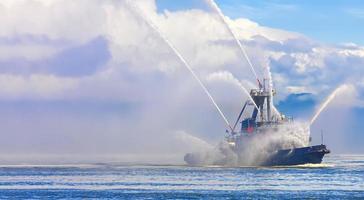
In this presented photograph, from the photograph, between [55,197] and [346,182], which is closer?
[55,197]

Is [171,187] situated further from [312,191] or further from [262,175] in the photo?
[262,175]

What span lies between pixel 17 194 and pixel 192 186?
29.8 m

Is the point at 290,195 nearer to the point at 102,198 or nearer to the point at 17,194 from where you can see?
the point at 102,198

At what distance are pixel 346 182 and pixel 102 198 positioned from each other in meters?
52.2

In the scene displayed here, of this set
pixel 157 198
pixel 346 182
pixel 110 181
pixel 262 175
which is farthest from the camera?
pixel 262 175

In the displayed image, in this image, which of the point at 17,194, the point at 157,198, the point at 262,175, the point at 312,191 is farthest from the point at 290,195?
the point at 262,175

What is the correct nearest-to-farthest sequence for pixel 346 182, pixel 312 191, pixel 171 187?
pixel 312 191, pixel 171 187, pixel 346 182

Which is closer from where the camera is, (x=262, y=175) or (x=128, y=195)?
(x=128, y=195)

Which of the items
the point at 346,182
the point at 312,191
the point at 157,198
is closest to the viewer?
the point at 157,198

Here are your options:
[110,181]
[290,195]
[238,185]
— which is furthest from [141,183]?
[290,195]

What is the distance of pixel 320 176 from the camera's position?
166 m

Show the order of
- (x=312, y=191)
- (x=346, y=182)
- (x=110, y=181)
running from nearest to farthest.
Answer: (x=312, y=191) < (x=346, y=182) < (x=110, y=181)

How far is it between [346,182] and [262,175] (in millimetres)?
26220

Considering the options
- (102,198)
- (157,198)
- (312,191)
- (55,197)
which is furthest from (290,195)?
(55,197)
